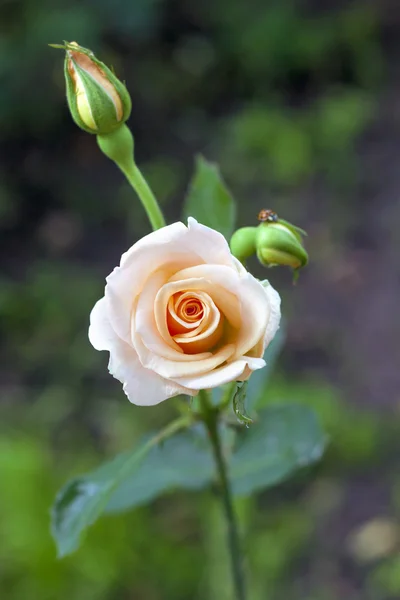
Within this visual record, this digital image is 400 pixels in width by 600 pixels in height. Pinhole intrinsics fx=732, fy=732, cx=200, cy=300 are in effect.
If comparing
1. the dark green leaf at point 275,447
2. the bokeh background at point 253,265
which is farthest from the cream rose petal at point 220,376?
the bokeh background at point 253,265

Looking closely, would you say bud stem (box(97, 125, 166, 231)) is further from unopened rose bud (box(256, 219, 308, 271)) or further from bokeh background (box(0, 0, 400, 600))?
bokeh background (box(0, 0, 400, 600))

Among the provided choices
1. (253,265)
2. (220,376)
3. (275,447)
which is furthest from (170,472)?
(253,265)

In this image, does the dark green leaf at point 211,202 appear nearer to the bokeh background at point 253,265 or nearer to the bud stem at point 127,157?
the bud stem at point 127,157

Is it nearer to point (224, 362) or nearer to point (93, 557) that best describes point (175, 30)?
point (93, 557)

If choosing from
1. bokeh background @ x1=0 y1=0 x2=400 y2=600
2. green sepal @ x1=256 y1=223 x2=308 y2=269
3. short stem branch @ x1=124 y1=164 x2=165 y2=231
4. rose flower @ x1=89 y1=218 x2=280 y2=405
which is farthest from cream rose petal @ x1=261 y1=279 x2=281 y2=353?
bokeh background @ x1=0 y1=0 x2=400 y2=600

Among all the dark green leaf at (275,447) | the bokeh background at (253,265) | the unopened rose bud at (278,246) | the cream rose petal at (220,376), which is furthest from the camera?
the bokeh background at (253,265)

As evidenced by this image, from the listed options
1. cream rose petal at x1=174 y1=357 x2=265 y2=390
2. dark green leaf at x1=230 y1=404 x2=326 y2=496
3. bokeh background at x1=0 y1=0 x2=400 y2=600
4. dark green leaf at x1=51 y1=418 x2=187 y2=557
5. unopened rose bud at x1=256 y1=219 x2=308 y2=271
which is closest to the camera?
cream rose petal at x1=174 y1=357 x2=265 y2=390
